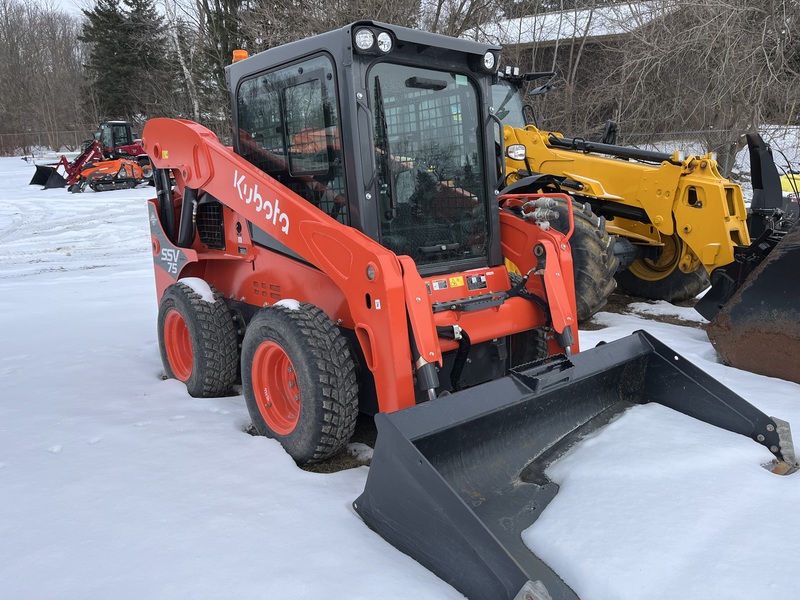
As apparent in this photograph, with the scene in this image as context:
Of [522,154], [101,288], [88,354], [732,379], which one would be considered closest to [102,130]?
[101,288]

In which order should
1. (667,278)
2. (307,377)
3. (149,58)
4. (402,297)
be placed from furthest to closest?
(149,58)
(667,278)
(307,377)
(402,297)

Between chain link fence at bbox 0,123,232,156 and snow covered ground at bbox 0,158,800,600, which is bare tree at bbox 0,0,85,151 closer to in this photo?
chain link fence at bbox 0,123,232,156

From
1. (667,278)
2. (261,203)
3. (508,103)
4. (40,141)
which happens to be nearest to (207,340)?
(261,203)

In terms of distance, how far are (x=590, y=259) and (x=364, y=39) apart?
122 inches

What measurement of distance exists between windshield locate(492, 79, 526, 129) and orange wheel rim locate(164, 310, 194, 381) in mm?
4163

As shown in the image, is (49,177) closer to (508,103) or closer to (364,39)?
(508,103)

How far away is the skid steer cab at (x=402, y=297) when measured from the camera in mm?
2748

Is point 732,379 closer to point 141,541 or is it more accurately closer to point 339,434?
point 339,434

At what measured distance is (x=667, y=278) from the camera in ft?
21.5

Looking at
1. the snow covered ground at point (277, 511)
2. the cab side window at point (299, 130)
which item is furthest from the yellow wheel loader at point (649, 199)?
the cab side window at point (299, 130)

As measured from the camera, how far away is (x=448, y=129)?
3.56m

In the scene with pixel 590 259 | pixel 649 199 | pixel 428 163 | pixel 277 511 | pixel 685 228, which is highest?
pixel 428 163

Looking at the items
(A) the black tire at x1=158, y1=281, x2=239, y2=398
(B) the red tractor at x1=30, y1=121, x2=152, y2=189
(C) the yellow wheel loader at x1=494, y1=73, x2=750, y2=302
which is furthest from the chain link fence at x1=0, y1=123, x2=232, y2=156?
(A) the black tire at x1=158, y1=281, x2=239, y2=398

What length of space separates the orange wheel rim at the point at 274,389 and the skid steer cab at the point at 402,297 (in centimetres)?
1
